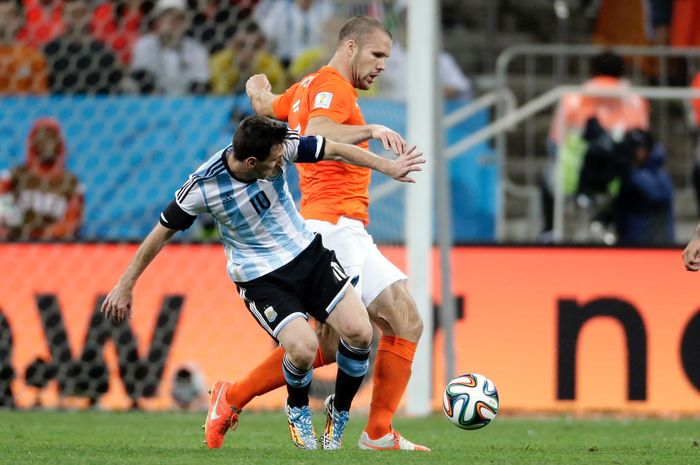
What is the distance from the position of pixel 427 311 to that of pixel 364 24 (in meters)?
2.79

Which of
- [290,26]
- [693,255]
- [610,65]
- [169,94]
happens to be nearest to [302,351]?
[693,255]

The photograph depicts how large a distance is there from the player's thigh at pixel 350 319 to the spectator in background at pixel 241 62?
4.96 meters

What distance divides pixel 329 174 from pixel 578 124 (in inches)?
215

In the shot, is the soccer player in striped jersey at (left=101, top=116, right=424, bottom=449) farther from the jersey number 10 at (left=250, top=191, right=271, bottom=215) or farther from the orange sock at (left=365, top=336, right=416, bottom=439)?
the orange sock at (left=365, top=336, right=416, bottom=439)

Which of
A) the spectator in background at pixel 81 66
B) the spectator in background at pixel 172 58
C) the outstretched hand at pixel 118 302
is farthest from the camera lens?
the spectator in background at pixel 172 58

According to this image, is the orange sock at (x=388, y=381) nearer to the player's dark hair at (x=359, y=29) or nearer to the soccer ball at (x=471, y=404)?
the soccer ball at (x=471, y=404)

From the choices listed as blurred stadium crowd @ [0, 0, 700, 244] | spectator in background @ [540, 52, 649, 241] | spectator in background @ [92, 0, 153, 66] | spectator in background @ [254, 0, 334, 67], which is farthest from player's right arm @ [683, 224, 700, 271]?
spectator in background @ [92, 0, 153, 66]

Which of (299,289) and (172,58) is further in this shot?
(172,58)

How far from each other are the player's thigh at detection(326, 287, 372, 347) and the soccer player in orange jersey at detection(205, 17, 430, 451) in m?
0.37

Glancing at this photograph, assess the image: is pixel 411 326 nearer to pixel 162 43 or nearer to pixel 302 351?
pixel 302 351

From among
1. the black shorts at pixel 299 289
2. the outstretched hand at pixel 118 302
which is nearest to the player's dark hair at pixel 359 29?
the black shorts at pixel 299 289

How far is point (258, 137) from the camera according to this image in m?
5.77

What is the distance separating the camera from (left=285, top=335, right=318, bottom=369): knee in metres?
5.95

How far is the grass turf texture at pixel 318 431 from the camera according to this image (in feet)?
18.6
